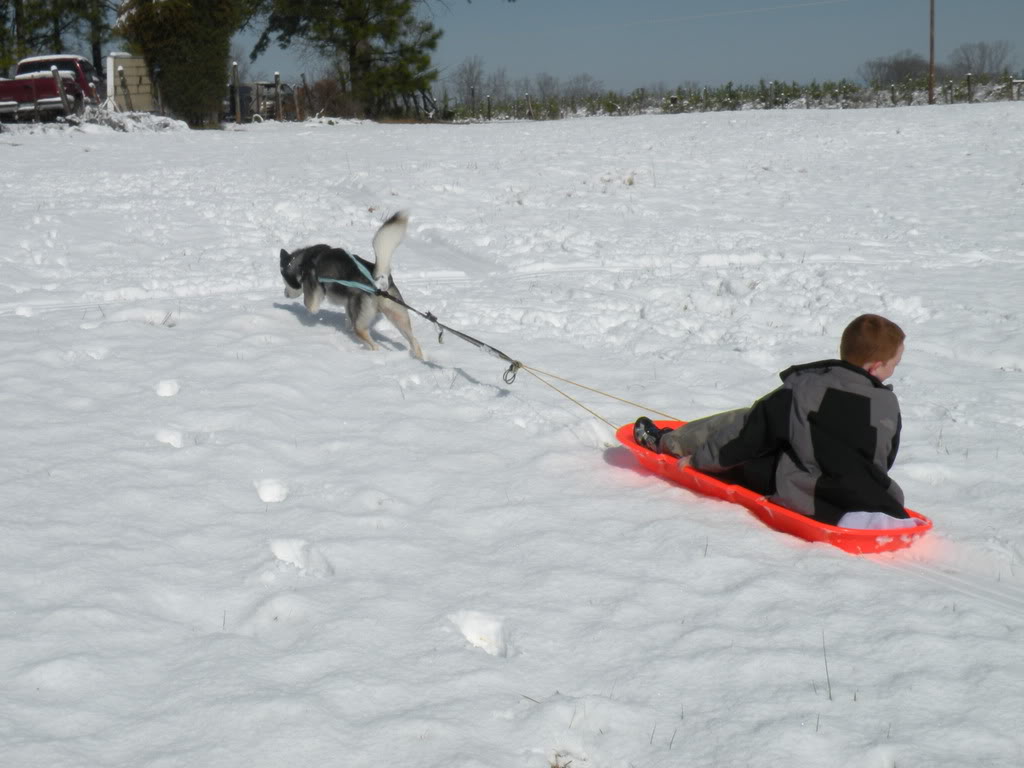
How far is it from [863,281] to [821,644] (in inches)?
255

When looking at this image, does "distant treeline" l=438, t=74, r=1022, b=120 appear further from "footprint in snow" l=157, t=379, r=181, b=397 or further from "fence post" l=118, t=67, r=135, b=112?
"footprint in snow" l=157, t=379, r=181, b=397

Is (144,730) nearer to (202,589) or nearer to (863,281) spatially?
(202,589)

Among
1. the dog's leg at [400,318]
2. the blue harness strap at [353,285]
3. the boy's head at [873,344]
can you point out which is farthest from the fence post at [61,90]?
the boy's head at [873,344]

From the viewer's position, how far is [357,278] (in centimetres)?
684

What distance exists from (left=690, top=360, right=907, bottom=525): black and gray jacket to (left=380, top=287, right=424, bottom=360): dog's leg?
3187mm

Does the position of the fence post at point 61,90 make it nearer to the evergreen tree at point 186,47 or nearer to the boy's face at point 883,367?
the evergreen tree at point 186,47

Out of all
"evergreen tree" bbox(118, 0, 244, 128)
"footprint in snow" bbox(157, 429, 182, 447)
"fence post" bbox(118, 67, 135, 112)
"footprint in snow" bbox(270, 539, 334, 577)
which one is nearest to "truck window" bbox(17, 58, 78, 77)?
"fence post" bbox(118, 67, 135, 112)

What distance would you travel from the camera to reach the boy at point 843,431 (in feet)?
12.8

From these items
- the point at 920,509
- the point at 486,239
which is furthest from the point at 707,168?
the point at 920,509

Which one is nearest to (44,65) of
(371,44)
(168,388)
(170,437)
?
(371,44)

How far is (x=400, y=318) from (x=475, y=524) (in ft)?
8.99

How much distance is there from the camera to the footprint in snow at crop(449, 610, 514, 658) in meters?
3.34

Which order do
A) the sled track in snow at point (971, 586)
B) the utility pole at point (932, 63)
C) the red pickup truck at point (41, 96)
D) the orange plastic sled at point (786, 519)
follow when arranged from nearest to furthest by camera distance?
the sled track in snow at point (971, 586)
the orange plastic sled at point (786, 519)
the red pickup truck at point (41, 96)
the utility pole at point (932, 63)

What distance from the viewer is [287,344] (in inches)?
269
